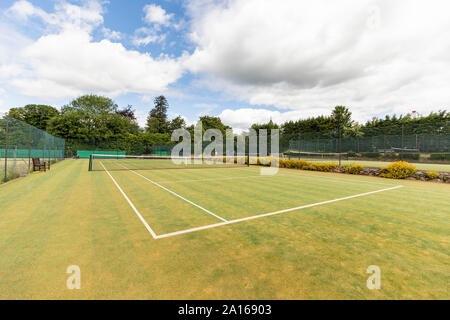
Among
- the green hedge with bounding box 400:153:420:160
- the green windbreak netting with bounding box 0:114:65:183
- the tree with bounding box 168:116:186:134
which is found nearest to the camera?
the green windbreak netting with bounding box 0:114:65:183

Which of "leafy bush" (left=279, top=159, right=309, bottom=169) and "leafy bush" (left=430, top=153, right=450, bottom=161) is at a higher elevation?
"leafy bush" (left=430, top=153, right=450, bottom=161)

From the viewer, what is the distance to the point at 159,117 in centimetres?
6172

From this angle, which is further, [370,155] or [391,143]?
[370,155]

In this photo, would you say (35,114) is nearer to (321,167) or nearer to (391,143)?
(321,167)

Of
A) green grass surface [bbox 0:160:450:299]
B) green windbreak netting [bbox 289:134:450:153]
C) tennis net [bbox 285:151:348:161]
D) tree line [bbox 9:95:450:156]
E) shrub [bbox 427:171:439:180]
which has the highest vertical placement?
tree line [bbox 9:95:450:156]

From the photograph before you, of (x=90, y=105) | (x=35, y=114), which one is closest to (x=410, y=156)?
(x=90, y=105)

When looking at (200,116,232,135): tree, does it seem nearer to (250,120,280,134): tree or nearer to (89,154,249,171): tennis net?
(250,120,280,134): tree

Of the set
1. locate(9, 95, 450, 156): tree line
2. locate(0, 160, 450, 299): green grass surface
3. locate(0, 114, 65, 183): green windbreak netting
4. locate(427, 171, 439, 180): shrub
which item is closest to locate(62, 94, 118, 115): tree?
locate(9, 95, 450, 156): tree line

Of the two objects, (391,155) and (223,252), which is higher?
(391,155)

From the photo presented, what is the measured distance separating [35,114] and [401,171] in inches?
2916

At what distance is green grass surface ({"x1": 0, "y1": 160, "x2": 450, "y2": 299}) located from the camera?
2197 mm

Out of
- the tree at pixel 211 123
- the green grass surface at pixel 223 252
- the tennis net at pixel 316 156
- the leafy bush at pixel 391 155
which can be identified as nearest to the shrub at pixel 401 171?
the leafy bush at pixel 391 155

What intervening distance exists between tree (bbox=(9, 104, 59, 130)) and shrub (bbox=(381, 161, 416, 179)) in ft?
228

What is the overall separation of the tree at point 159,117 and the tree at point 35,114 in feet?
79.0
